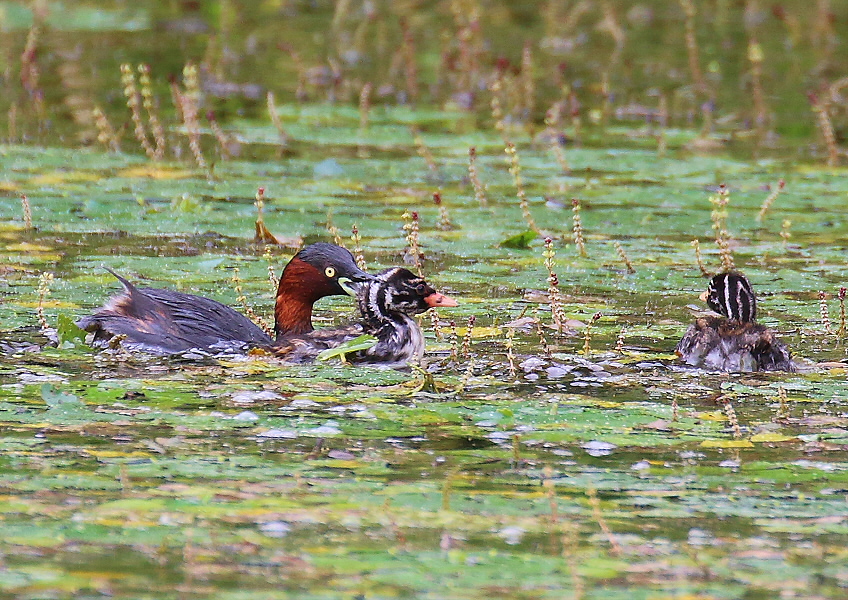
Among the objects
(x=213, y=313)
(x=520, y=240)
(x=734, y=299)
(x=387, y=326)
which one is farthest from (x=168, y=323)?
(x=520, y=240)

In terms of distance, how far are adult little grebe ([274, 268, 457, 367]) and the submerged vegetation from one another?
6.7 inches

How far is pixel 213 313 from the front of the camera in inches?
316

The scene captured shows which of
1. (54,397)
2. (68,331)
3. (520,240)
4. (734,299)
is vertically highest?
(520,240)

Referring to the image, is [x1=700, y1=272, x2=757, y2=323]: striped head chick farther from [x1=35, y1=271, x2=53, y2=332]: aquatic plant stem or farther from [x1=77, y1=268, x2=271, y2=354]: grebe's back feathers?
[x1=35, y1=271, x2=53, y2=332]: aquatic plant stem

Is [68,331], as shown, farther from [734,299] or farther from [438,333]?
[734,299]

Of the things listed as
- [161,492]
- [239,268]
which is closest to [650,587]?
[161,492]

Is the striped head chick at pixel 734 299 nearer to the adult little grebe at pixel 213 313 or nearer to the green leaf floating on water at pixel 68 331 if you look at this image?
the adult little grebe at pixel 213 313

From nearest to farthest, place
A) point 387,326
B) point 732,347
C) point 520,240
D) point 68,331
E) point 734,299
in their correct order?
point 732,347, point 68,331, point 387,326, point 734,299, point 520,240

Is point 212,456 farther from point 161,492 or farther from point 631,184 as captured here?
point 631,184

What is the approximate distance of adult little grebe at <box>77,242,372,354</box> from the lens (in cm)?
782

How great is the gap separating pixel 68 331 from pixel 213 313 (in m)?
0.71

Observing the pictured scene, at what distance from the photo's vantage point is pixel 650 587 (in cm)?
470

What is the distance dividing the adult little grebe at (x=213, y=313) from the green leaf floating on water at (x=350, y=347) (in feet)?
1.23

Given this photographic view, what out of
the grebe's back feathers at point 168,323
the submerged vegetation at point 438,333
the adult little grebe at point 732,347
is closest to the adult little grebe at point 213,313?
the grebe's back feathers at point 168,323
